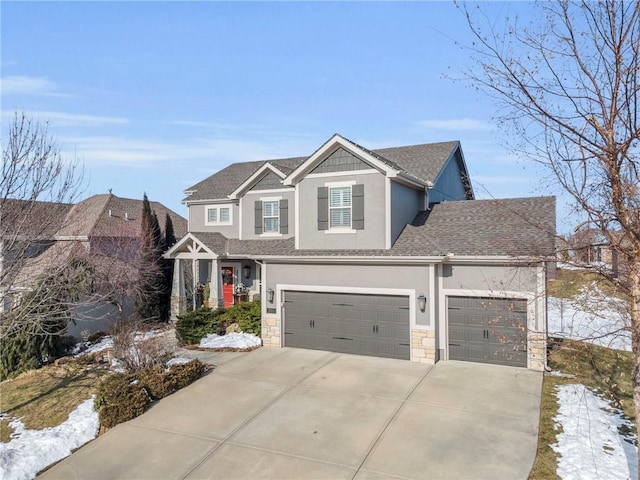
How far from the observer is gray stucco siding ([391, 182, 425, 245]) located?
13633 mm

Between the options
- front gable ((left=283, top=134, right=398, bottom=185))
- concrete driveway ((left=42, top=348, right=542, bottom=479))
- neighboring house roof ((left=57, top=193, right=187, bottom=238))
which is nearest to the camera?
concrete driveway ((left=42, top=348, right=542, bottom=479))

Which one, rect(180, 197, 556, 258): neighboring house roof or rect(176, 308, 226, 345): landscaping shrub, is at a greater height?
rect(180, 197, 556, 258): neighboring house roof

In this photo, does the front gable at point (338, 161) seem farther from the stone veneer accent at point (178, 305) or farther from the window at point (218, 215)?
the stone veneer accent at point (178, 305)

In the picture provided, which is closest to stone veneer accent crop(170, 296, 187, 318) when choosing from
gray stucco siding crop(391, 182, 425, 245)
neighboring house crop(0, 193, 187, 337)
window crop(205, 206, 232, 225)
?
neighboring house crop(0, 193, 187, 337)

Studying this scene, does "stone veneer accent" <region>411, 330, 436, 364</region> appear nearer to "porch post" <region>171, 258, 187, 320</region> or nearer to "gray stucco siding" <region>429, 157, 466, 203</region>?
"gray stucco siding" <region>429, 157, 466, 203</region>

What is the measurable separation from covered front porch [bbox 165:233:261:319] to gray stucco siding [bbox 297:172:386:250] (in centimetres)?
600

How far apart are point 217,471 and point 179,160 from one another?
1783 cm

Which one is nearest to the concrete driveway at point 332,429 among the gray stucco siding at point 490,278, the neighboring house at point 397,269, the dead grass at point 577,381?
the dead grass at point 577,381

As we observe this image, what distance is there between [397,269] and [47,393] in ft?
35.2

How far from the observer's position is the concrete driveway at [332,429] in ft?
22.6

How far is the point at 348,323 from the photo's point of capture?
44.8 feet

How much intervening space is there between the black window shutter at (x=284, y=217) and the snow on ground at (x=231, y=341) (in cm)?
541

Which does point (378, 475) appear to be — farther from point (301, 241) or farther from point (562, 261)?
point (301, 241)

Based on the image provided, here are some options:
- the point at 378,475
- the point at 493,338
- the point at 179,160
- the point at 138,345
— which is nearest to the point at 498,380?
the point at 493,338
